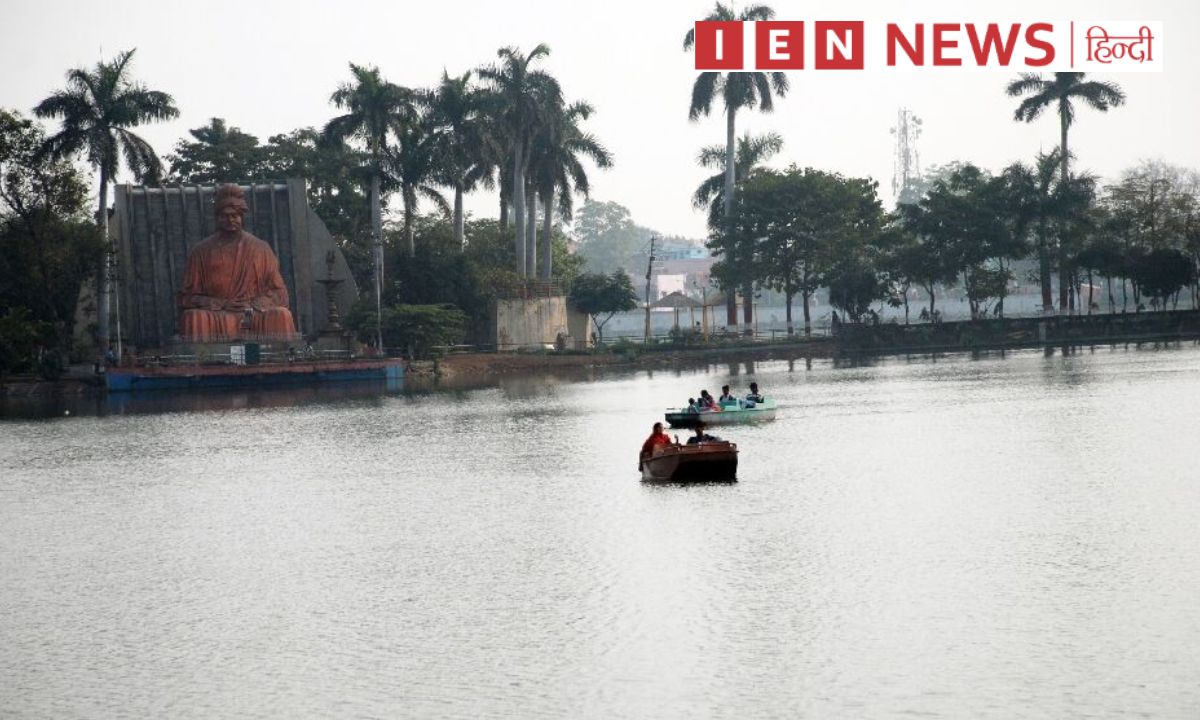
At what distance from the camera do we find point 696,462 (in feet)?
131

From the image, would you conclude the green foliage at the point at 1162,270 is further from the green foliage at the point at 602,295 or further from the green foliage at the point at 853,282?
the green foliage at the point at 602,295

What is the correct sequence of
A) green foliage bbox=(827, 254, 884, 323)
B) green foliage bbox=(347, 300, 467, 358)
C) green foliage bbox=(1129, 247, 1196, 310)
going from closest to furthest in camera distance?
green foliage bbox=(347, 300, 467, 358)
green foliage bbox=(1129, 247, 1196, 310)
green foliage bbox=(827, 254, 884, 323)

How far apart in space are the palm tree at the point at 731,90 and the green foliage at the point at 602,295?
920cm

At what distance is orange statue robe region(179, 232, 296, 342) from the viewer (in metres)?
90.5

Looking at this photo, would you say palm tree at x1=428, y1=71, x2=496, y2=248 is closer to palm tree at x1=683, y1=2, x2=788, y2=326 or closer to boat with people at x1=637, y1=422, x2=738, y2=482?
palm tree at x1=683, y1=2, x2=788, y2=326

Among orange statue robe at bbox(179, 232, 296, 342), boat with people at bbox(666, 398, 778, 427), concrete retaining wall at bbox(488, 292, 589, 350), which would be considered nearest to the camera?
boat with people at bbox(666, 398, 778, 427)

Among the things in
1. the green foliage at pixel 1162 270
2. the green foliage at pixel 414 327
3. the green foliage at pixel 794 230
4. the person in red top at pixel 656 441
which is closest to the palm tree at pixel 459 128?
the green foliage at pixel 414 327

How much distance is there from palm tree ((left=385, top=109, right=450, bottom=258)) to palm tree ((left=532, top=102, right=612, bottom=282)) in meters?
9.18

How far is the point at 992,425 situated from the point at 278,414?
1203 inches

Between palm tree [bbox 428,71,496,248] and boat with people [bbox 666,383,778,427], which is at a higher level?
palm tree [bbox 428,71,496,248]

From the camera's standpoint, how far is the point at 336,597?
91.6 feet

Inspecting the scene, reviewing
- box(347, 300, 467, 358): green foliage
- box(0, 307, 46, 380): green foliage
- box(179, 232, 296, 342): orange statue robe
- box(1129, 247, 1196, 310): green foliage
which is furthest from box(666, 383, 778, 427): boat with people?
box(1129, 247, 1196, 310): green foliage

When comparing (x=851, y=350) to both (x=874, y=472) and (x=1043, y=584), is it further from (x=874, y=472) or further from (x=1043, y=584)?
(x=1043, y=584)

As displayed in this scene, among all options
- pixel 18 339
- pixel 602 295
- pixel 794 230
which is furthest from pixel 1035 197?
pixel 18 339
